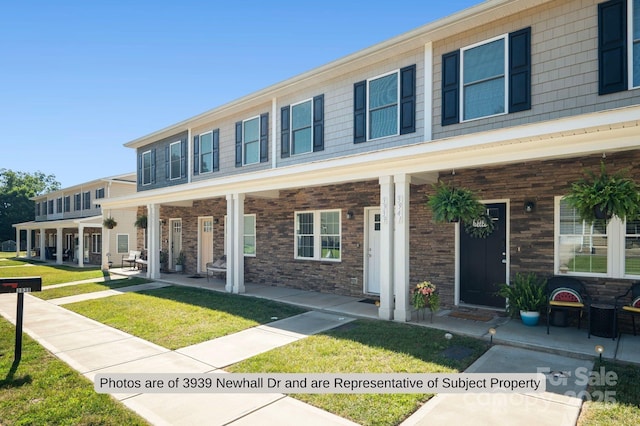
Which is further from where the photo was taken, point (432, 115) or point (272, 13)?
point (272, 13)

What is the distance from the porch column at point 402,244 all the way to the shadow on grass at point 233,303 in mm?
2319

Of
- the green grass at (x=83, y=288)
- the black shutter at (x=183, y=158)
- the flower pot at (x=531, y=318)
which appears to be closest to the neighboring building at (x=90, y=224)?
the green grass at (x=83, y=288)

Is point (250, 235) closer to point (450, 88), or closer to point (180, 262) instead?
point (180, 262)

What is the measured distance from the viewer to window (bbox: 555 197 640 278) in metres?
6.32

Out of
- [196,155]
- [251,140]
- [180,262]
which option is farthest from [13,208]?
[251,140]

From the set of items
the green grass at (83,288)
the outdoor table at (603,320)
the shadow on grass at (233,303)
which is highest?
the outdoor table at (603,320)

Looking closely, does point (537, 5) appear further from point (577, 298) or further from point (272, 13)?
point (272, 13)

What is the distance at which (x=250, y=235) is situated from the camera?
13.0 meters

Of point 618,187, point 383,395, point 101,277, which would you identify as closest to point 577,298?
point 618,187

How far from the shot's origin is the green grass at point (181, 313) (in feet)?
22.0

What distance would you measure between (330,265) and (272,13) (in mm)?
7419

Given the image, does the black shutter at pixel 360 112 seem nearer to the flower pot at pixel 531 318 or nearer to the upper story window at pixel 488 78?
the upper story window at pixel 488 78

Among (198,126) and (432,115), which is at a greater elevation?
(198,126)

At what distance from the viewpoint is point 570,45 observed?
257 inches
